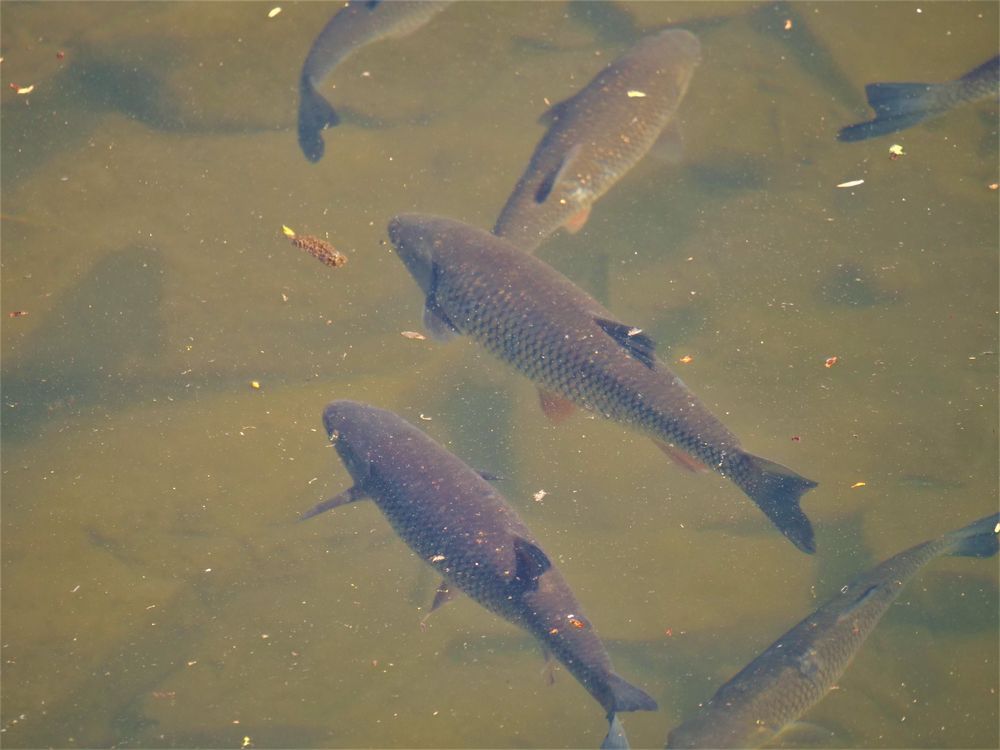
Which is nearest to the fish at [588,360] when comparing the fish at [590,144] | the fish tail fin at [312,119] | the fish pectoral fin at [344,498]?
the fish at [590,144]

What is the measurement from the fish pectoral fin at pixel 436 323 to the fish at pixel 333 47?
154cm

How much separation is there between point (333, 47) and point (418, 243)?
1.70m

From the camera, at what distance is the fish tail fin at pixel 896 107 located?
4.12m

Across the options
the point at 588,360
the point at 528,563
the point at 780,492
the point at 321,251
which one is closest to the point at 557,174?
the point at 588,360

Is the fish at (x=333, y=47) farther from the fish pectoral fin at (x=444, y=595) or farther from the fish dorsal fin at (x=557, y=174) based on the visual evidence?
the fish pectoral fin at (x=444, y=595)

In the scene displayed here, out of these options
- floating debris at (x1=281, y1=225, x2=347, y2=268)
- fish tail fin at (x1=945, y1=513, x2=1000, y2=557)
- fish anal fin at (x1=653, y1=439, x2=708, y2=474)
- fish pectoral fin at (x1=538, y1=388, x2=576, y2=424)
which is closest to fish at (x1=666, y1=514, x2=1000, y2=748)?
fish tail fin at (x1=945, y1=513, x2=1000, y2=557)

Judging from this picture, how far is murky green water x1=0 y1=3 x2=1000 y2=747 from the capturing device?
12.1 ft

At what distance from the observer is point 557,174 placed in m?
3.84

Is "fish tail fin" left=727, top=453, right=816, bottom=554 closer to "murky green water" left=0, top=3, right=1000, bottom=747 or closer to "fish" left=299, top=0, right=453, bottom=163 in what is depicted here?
"murky green water" left=0, top=3, right=1000, bottom=747

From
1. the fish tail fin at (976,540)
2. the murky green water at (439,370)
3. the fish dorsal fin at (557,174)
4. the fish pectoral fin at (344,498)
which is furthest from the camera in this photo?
the fish dorsal fin at (557,174)

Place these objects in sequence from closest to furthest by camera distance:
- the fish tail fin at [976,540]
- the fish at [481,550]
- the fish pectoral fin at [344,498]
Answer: the fish at [481,550], the fish pectoral fin at [344,498], the fish tail fin at [976,540]

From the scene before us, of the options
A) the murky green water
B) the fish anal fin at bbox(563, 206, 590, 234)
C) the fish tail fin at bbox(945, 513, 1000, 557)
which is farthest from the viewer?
the fish anal fin at bbox(563, 206, 590, 234)

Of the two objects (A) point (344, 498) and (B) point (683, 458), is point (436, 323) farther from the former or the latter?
(B) point (683, 458)

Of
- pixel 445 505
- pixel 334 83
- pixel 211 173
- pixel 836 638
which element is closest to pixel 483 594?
Answer: pixel 445 505
